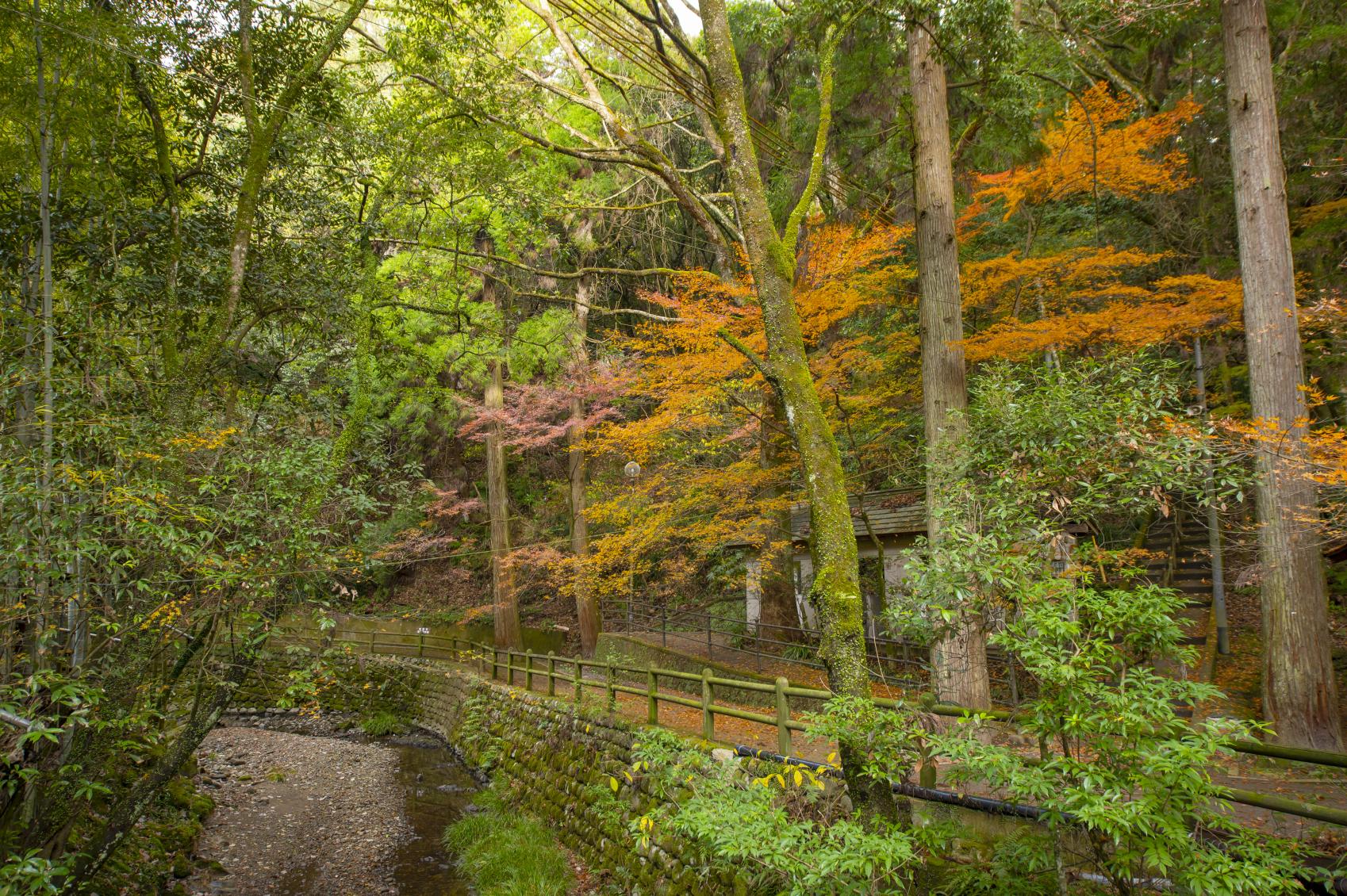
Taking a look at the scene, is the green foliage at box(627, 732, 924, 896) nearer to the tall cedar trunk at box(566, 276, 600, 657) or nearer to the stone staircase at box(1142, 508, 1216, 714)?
the stone staircase at box(1142, 508, 1216, 714)

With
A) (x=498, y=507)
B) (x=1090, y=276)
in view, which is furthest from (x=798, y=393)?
(x=498, y=507)

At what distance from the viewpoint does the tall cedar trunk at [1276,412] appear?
7488mm

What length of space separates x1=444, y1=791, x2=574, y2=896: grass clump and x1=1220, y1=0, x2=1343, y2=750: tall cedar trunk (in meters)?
7.91

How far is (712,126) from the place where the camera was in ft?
27.8

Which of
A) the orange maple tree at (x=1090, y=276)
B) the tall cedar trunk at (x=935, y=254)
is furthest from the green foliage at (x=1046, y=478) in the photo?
the orange maple tree at (x=1090, y=276)

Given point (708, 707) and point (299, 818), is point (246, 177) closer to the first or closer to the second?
point (708, 707)

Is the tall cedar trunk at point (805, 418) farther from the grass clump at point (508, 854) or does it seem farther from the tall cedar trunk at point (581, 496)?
the tall cedar trunk at point (581, 496)

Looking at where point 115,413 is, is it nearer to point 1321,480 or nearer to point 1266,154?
point 1321,480

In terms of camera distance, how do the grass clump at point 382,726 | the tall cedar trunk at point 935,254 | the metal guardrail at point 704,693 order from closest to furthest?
the metal guardrail at point 704,693 → the tall cedar trunk at point 935,254 → the grass clump at point 382,726

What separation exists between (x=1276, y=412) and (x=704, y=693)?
22.3ft

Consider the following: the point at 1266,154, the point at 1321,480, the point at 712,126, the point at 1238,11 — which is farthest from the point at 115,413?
the point at 1238,11

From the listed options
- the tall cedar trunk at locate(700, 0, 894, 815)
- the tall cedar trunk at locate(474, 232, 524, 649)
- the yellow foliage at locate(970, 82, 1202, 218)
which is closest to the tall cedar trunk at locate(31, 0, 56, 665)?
the tall cedar trunk at locate(700, 0, 894, 815)

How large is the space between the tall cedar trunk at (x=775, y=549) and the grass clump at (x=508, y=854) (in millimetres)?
4816

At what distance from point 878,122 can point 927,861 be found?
12.4 meters
